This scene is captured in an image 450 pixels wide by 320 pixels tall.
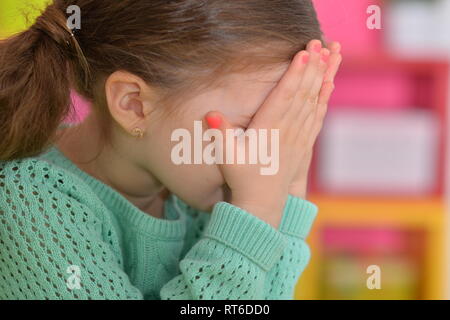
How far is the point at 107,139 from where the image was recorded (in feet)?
2.53

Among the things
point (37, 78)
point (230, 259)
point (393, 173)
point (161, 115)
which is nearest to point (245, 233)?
point (230, 259)

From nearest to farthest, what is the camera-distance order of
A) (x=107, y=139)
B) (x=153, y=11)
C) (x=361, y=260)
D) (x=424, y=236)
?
(x=153, y=11)
(x=107, y=139)
(x=424, y=236)
(x=361, y=260)

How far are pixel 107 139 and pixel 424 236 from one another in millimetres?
1056

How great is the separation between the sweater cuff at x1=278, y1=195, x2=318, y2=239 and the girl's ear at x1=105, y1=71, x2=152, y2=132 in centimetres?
19

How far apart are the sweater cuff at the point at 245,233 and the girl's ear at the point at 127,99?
132 mm

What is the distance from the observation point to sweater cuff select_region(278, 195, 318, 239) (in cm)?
76

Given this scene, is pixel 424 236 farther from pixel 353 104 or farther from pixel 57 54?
pixel 57 54

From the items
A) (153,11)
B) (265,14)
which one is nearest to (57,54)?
(153,11)

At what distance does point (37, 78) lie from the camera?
2.24 ft

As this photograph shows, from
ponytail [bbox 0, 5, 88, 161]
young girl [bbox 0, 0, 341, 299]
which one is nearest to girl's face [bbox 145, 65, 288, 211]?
young girl [bbox 0, 0, 341, 299]

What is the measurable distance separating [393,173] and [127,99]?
1065 millimetres

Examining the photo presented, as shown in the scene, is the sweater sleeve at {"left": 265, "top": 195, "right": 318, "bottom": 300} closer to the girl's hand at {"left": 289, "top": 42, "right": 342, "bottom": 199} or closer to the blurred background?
the girl's hand at {"left": 289, "top": 42, "right": 342, "bottom": 199}

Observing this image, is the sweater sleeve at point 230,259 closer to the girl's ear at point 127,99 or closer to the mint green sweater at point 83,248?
the mint green sweater at point 83,248

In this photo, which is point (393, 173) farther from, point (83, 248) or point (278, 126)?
point (83, 248)
